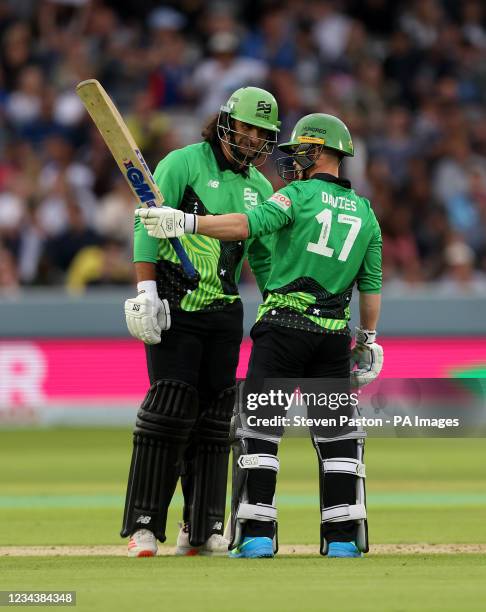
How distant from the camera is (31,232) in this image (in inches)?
597

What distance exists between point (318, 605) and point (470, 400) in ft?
6.84

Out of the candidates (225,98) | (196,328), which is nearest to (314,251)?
(196,328)

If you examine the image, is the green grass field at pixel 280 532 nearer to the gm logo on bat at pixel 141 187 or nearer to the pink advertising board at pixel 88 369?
the pink advertising board at pixel 88 369

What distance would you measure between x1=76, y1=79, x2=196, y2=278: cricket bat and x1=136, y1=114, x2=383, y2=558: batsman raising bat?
0.38 metres

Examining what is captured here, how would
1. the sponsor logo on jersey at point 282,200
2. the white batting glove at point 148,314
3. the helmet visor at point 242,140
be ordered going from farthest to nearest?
the helmet visor at point 242,140 < the white batting glove at point 148,314 < the sponsor logo on jersey at point 282,200

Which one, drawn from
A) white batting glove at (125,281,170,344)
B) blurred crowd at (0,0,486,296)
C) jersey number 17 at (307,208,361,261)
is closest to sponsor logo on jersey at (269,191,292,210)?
jersey number 17 at (307,208,361,261)

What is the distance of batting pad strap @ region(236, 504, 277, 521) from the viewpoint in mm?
6723

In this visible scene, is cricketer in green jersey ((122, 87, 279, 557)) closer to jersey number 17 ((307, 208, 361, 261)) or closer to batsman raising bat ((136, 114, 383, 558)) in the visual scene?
batsman raising bat ((136, 114, 383, 558))

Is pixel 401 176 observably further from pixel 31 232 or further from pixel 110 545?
pixel 110 545

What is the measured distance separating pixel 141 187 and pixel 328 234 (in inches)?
36.4

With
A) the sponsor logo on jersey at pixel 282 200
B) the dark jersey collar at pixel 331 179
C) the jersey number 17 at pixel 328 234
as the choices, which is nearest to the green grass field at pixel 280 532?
the jersey number 17 at pixel 328 234

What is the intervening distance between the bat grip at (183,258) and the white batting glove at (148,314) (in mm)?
172

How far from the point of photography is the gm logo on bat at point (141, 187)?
6953 mm

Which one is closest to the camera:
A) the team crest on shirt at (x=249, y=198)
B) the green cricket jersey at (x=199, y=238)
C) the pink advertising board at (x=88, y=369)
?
the green cricket jersey at (x=199, y=238)
